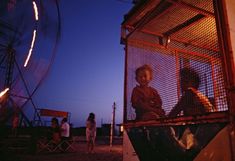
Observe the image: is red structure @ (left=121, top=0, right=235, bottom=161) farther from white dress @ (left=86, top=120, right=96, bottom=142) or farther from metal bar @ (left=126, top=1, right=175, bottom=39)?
white dress @ (left=86, top=120, right=96, bottom=142)

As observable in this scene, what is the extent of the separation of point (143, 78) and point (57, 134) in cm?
836

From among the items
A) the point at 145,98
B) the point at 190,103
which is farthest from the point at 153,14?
the point at 190,103

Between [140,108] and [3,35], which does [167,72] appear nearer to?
[140,108]

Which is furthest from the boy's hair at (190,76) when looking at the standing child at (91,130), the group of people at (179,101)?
the standing child at (91,130)

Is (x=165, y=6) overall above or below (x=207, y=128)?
above

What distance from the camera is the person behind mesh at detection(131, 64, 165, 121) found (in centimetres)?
379

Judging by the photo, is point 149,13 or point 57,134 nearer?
point 149,13

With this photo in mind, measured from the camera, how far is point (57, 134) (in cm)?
1122

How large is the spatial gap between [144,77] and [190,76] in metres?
1.10

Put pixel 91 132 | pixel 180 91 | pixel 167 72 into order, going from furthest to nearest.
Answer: pixel 91 132 < pixel 167 72 < pixel 180 91

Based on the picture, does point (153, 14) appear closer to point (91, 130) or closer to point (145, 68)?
point (145, 68)

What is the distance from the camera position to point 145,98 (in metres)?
4.02

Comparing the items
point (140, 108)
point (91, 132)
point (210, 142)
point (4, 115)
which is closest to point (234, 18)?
point (210, 142)

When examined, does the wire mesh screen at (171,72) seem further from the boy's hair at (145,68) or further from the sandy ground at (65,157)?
the sandy ground at (65,157)
